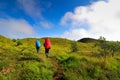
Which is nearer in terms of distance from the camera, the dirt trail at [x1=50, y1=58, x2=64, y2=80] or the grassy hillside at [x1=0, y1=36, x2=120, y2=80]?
the grassy hillside at [x1=0, y1=36, x2=120, y2=80]

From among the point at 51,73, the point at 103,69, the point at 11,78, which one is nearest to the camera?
the point at 11,78

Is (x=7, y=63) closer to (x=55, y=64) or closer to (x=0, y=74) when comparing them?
(x=0, y=74)

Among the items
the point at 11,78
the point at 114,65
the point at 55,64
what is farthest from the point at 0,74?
the point at 114,65

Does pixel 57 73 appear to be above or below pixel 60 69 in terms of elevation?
below

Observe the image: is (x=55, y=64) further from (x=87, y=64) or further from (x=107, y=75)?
(x=107, y=75)

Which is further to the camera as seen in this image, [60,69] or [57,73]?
[60,69]

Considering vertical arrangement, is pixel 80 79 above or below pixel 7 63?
below

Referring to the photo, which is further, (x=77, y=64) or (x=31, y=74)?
(x=77, y=64)

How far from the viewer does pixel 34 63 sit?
2220 centimetres

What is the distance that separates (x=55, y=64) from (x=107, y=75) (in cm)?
498

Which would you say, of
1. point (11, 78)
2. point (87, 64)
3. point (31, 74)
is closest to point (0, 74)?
point (11, 78)

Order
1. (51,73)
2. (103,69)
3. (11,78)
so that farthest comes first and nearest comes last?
(103,69), (51,73), (11,78)

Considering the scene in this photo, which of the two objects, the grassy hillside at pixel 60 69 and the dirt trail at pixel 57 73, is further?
the dirt trail at pixel 57 73

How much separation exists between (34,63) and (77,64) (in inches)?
150
